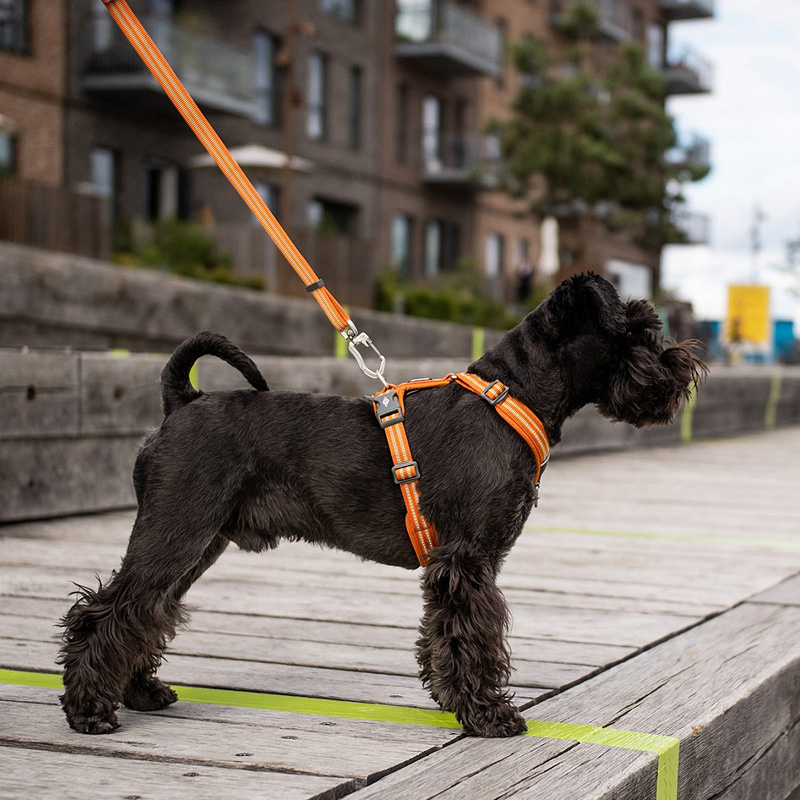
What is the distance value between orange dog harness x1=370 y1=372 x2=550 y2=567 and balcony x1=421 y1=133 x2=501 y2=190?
3130 cm

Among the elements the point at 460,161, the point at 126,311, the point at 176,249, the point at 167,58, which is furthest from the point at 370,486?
the point at 460,161

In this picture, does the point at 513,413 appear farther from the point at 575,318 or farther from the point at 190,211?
the point at 190,211

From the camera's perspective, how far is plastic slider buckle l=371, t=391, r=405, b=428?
9.22ft

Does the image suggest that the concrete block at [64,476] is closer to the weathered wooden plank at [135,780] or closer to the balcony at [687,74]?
the weathered wooden plank at [135,780]

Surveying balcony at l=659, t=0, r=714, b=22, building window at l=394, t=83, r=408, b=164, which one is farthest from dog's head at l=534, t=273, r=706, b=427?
balcony at l=659, t=0, r=714, b=22

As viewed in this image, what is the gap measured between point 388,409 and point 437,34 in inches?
1220

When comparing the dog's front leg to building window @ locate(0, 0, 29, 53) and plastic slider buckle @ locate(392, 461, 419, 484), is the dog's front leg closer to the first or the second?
plastic slider buckle @ locate(392, 461, 419, 484)

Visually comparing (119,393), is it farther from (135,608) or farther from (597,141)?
(597,141)

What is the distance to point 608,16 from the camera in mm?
40719

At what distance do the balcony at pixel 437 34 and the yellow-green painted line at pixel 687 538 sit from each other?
2762 centimetres

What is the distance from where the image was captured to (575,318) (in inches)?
114

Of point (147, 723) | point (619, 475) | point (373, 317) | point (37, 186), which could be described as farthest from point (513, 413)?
point (37, 186)

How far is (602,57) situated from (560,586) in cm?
3600

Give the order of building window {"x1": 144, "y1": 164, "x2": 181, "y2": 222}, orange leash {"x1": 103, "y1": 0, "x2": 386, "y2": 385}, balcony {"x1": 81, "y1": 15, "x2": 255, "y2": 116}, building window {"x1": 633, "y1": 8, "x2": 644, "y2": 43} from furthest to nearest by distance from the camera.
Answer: building window {"x1": 633, "y1": 8, "x2": 644, "y2": 43}
building window {"x1": 144, "y1": 164, "x2": 181, "y2": 222}
balcony {"x1": 81, "y1": 15, "x2": 255, "y2": 116}
orange leash {"x1": 103, "y1": 0, "x2": 386, "y2": 385}
